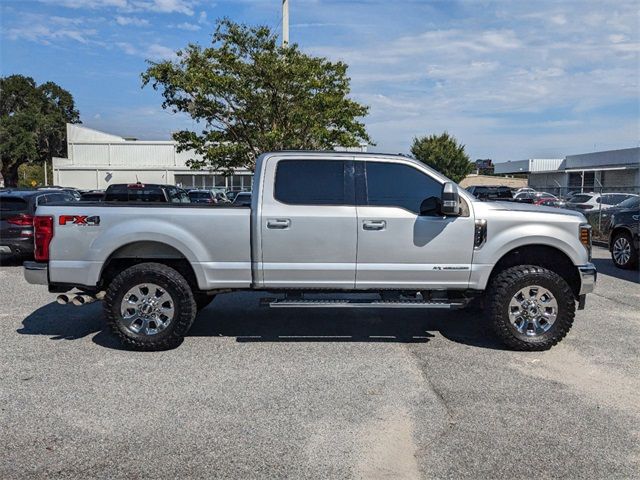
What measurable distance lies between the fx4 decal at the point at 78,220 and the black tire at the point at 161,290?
23.9 inches

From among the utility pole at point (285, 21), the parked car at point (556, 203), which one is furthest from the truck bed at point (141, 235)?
the parked car at point (556, 203)

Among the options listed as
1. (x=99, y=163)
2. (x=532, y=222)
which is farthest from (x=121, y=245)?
(x=99, y=163)

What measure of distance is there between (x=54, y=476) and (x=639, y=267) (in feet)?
39.4

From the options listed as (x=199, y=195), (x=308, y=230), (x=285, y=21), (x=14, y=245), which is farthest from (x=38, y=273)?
(x=199, y=195)

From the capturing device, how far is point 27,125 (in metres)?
58.7

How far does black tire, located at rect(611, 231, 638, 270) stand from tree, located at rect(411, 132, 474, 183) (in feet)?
183

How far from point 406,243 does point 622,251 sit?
8.38 meters

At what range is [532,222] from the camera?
5711 mm

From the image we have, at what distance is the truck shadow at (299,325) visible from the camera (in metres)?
6.22

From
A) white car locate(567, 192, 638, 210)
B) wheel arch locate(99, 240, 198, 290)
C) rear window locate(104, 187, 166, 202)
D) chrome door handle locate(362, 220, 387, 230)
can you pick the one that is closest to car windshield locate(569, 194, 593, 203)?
white car locate(567, 192, 638, 210)

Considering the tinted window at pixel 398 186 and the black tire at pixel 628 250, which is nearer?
the tinted window at pixel 398 186

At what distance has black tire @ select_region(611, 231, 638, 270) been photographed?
37.7 feet

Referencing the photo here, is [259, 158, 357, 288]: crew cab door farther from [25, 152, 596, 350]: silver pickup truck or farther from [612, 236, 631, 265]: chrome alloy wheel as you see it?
[612, 236, 631, 265]: chrome alloy wheel

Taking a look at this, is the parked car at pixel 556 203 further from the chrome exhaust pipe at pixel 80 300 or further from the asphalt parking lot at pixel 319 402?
the chrome exhaust pipe at pixel 80 300
